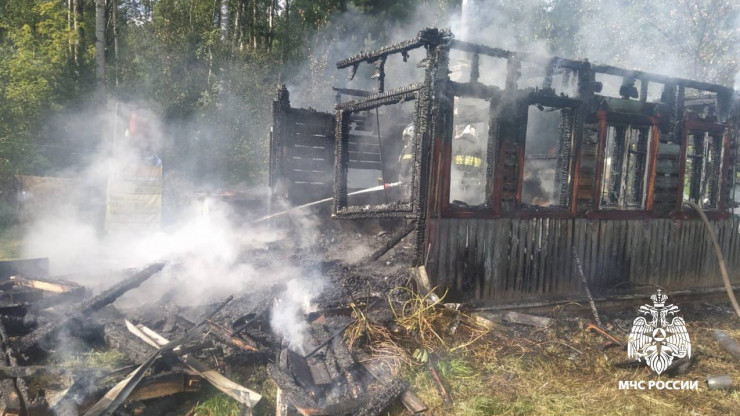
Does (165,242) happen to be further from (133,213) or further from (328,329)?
(328,329)

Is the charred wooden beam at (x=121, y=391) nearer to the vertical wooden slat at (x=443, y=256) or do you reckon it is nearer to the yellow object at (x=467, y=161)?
the vertical wooden slat at (x=443, y=256)

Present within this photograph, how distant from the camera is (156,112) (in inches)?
826

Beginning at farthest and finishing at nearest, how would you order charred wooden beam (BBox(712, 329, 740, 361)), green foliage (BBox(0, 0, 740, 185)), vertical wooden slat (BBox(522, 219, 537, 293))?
green foliage (BBox(0, 0, 740, 185))
vertical wooden slat (BBox(522, 219, 537, 293))
charred wooden beam (BBox(712, 329, 740, 361))

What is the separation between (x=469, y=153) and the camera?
10.9 metres

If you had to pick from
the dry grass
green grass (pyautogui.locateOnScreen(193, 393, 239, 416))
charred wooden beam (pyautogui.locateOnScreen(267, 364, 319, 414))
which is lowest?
green grass (pyautogui.locateOnScreen(193, 393, 239, 416))

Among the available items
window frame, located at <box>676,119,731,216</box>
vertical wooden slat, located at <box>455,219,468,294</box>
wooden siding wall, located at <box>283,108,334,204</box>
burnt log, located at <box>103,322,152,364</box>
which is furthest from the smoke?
window frame, located at <box>676,119,731,216</box>

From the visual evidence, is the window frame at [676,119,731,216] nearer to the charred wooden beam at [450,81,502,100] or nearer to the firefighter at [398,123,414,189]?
the charred wooden beam at [450,81,502,100]

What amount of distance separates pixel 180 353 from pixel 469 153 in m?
7.79

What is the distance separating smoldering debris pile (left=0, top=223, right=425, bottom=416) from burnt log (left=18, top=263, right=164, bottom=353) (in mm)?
15

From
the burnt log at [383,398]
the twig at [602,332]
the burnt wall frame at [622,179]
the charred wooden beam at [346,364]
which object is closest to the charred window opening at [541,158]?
the burnt wall frame at [622,179]

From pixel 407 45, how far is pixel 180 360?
5215 millimetres

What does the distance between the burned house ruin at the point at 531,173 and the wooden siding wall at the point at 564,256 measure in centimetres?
2

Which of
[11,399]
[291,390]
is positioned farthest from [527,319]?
[11,399]

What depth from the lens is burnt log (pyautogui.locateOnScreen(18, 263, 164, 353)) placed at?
5438mm
